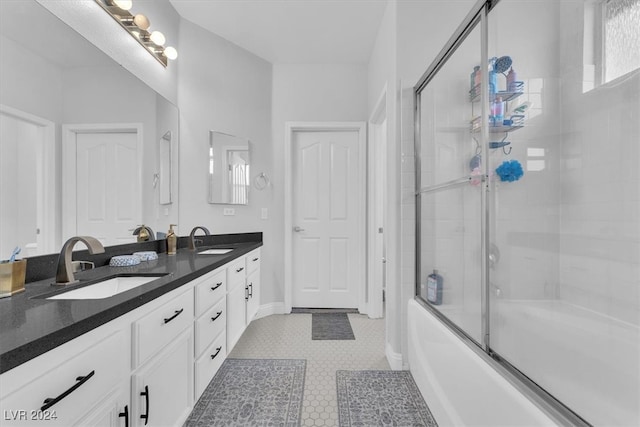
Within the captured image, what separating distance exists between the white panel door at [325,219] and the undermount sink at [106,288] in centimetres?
203

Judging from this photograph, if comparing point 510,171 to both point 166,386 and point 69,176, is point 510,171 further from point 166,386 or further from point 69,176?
point 69,176

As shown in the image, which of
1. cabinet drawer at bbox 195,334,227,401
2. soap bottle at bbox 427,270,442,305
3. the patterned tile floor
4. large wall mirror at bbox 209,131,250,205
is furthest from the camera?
large wall mirror at bbox 209,131,250,205

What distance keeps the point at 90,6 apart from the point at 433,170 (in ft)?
7.05

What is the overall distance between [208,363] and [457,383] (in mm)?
1223

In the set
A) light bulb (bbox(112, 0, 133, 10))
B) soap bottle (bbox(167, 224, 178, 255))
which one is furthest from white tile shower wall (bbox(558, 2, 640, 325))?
light bulb (bbox(112, 0, 133, 10))

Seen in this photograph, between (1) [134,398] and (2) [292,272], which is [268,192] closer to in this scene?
(2) [292,272]

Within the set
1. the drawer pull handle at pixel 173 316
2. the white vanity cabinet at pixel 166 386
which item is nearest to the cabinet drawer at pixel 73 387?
the white vanity cabinet at pixel 166 386

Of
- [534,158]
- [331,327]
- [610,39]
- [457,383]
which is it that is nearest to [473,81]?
[534,158]

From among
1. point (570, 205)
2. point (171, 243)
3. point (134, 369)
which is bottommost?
point (134, 369)

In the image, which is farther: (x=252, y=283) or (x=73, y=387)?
(x=252, y=283)

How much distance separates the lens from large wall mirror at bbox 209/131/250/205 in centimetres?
282

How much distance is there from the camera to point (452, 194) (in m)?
1.81

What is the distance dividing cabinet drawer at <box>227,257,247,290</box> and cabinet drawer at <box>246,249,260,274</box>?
126 mm

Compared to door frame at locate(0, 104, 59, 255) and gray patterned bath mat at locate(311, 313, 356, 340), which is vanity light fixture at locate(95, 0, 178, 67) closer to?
door frame at locate(0, 104, 59, 255)
